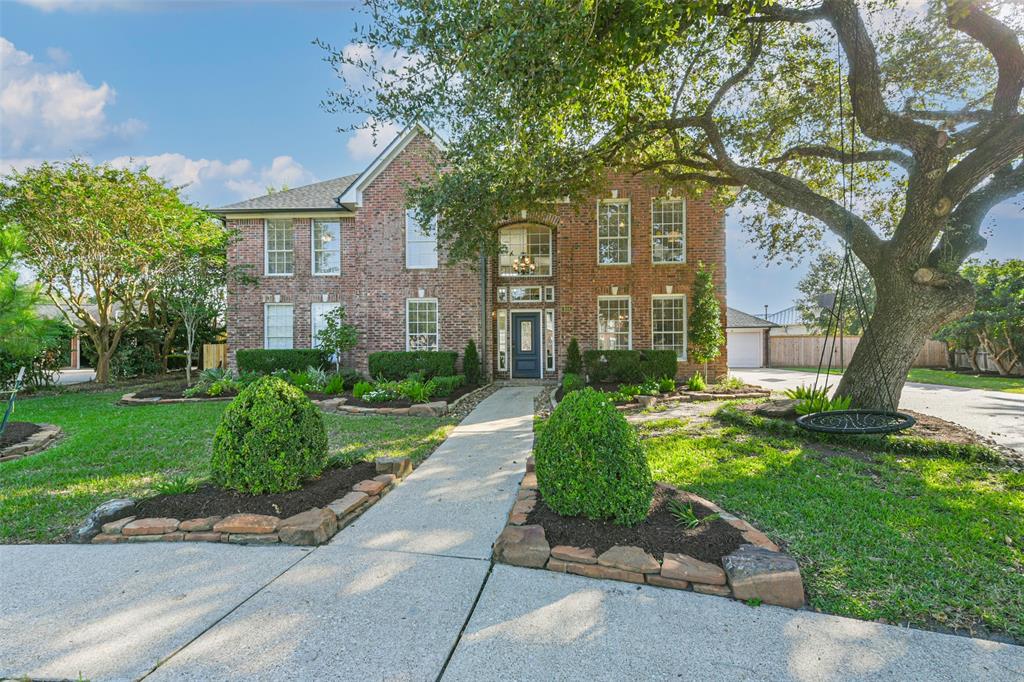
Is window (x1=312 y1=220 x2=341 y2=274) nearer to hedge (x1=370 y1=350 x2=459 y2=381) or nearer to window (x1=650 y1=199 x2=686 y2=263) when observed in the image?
hedge (x1=370 y1=350 x2=459 y2=381)

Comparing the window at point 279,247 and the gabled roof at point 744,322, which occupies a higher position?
the window at point 279,247

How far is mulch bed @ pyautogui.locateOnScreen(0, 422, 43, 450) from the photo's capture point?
19.2 ft

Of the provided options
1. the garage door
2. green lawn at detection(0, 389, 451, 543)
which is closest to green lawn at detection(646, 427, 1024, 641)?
green lawn at detection(0, 389, 451, 543)

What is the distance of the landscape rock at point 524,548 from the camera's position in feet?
8.81

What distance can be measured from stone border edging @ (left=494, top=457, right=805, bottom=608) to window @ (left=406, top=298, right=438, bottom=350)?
32.5 ft

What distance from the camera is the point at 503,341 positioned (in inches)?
514

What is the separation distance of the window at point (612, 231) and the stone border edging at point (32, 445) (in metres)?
11.9

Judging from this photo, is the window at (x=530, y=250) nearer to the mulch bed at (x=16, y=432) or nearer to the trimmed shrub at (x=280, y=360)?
the trimmed shrub at (x=280, y=360)

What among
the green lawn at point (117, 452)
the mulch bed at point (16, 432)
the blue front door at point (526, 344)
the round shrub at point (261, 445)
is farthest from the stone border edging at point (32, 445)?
the blue front door at point (526, 344)

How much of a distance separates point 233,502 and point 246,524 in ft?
1.44

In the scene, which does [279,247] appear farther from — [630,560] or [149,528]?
[630,560]

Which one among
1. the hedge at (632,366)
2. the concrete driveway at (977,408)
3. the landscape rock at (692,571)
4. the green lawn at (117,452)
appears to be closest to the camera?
the landscape rock at (692,571)

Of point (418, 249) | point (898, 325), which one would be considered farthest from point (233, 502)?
point (418, 249)

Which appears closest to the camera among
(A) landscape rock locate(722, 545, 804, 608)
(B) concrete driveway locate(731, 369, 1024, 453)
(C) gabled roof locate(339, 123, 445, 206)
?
(A) landscape rock locate(722, 545, 804, 608)
